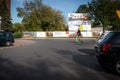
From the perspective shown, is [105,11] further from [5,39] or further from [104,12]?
[5,39]

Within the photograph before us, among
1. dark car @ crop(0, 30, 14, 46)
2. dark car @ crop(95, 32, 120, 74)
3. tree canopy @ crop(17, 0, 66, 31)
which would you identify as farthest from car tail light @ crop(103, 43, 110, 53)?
tree canopy @ crop(17, 0, 66, 31)

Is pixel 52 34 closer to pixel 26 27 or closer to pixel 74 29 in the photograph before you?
pixel 74 29

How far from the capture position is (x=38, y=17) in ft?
326

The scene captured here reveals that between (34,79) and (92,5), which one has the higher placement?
(92,5)

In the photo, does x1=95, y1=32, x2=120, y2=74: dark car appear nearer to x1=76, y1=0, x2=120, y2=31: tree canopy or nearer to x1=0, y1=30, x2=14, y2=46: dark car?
x1=0, y1=30, x2=14, y2=46: dark car

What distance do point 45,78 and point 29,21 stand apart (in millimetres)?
90444

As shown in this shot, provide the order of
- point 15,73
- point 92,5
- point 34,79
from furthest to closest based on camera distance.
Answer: point 92,5 < point 15,73 < point 34,79

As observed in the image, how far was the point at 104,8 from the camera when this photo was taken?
7200 cm

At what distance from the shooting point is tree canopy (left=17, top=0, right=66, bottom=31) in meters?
98.5

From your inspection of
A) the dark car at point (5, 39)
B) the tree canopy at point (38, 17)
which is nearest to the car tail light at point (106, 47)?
the dark car at point (5, 39)

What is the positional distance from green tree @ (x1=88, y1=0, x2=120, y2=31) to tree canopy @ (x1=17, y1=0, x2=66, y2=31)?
2588 centimetres

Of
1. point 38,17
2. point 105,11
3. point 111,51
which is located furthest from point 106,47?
point 38,17

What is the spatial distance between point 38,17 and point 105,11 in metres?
32.2

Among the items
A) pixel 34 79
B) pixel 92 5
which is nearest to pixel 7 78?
pixel 34 79
